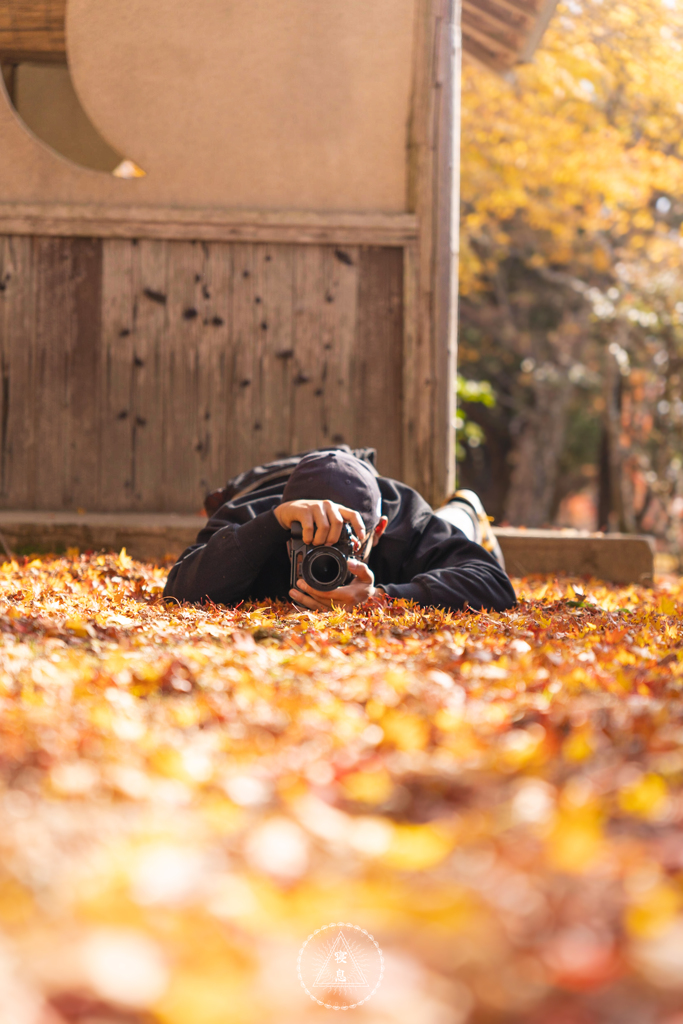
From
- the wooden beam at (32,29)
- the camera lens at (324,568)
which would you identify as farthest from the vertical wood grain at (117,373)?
the camera lens at (324,568)

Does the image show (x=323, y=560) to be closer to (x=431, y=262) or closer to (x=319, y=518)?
(x=319, y=518)

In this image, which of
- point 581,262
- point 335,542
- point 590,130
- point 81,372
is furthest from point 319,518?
point 581,262

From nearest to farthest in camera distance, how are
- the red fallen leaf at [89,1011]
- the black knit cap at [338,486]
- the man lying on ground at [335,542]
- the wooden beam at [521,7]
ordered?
the red fallen leaf at [89,1011] < the man lying on ground at [335,542] < the black knit cap at [338,486] < the wooden beam at [521,7]

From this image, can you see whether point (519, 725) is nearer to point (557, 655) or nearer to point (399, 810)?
point (399, 810)

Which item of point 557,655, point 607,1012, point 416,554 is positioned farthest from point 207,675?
point 416,554

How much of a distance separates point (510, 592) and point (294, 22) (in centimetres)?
400

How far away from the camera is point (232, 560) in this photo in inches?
123

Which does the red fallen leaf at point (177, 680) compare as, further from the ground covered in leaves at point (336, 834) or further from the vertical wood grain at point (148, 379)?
the vertical wood grain at point (148, 379)

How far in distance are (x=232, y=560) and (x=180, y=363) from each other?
233 centimetres

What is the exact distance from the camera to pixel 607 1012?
0.84 m

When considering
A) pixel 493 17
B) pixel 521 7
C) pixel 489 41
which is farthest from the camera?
pixel 489 41

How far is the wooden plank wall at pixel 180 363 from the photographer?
5035 mm

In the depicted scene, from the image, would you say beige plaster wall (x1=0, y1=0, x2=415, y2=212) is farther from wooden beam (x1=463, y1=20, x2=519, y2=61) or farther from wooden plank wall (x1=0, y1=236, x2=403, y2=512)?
wooden beam (x1=463, y1=20, x2=519, y2=61)

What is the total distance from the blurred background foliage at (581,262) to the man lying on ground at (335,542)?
5152mm
